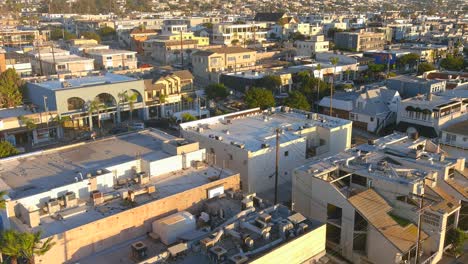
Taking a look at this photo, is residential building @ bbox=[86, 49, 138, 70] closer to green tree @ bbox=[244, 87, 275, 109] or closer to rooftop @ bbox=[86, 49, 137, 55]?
rooftop @ bbox=[86, 49, 137, 55]

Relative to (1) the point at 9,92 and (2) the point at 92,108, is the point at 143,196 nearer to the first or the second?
(2) the point at 92,108

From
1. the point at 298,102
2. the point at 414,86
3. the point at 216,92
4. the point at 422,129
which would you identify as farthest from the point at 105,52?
the point at 422,129

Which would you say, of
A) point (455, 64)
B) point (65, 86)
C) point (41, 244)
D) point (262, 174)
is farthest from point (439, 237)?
point (455, 64)

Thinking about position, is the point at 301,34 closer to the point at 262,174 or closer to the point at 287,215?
the point at 262,174

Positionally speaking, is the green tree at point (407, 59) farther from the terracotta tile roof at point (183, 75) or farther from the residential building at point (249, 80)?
the terracotta tile roof at point (183, 75)

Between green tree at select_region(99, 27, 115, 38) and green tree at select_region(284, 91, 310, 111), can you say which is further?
green tree at select_region(99, 27, 115, 38)

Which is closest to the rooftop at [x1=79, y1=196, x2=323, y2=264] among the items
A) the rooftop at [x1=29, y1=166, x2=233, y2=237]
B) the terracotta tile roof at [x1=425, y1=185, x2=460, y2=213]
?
the rooftop at [x1=29, y1=166, x2=233, y2=237]

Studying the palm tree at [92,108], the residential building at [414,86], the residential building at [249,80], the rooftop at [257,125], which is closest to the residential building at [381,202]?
the rooftop at [257,125]
